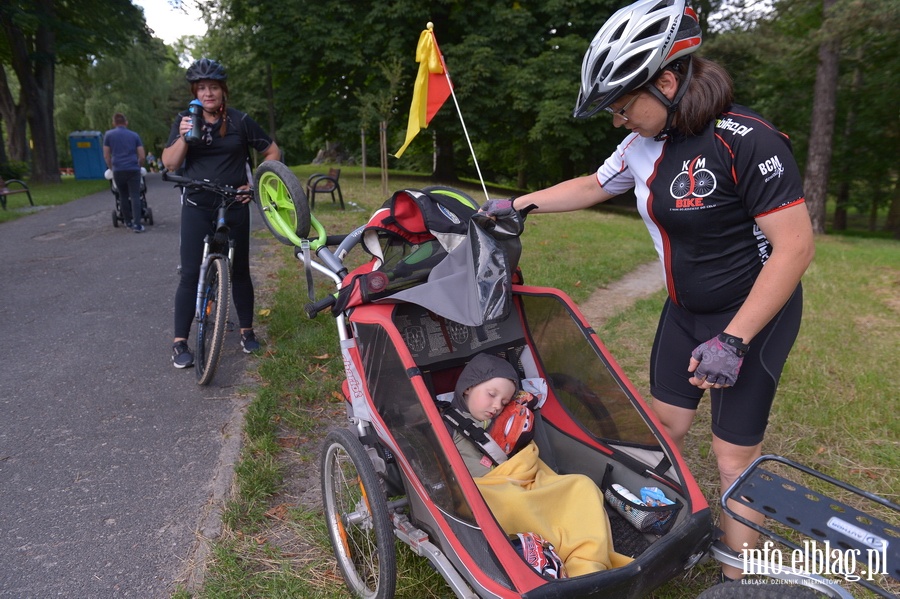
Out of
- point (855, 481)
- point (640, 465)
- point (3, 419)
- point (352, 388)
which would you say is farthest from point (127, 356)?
point (855, 481)

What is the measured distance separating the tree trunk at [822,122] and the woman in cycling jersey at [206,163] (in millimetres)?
14689

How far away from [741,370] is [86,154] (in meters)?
29.1

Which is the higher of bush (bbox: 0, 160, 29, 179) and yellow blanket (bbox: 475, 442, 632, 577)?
bush (bbox: 0, 160, 29, 179)

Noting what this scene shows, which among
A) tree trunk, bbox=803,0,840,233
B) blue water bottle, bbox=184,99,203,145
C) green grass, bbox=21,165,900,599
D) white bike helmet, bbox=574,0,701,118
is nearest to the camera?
white bike helmet, bbox=574,0,701,118

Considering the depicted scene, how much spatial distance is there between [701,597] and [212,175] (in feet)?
12.9

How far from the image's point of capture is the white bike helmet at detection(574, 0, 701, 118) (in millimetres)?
1975

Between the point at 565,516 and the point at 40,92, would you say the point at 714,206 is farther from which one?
the point at 40,92

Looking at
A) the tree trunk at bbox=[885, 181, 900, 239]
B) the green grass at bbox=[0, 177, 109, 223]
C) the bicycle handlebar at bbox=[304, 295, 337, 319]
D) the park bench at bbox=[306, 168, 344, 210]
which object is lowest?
the tree trunk at bbox=[885, 181, 900, 239]

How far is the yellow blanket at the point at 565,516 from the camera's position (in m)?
2.10

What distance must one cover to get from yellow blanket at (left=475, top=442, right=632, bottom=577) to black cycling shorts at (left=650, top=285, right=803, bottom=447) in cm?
55

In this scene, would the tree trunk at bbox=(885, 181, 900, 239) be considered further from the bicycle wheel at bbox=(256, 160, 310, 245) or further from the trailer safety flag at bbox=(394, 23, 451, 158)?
the bicycle wheel at bbox=(256, 160, 310, 245)

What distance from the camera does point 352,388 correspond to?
8.64 ft

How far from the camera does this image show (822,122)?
14.8 metres

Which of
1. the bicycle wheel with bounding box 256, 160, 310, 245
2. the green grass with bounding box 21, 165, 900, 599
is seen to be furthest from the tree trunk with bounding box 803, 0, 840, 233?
the bicycle wheel with bounding box 256, 160, 310, 245
